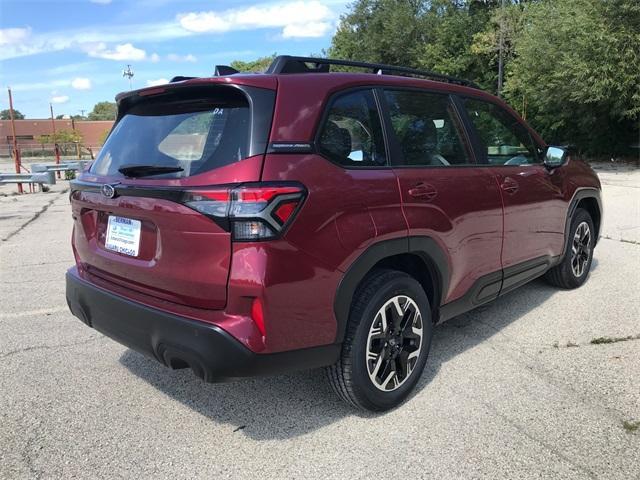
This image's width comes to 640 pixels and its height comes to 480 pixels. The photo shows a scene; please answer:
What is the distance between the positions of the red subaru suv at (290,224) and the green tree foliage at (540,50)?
18.1 m

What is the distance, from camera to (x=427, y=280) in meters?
3.42

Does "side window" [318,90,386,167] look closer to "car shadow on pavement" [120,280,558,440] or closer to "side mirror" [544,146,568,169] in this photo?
"car shadow on pavement" [120,280,558,440]

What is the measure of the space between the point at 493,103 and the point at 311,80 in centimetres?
197

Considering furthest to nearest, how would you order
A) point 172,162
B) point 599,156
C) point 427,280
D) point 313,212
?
point 599,156 < point 427,280 < point 172,162 < point 313,212

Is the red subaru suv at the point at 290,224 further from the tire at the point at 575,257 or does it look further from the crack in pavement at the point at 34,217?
the crack in pavement at the point at 34,217

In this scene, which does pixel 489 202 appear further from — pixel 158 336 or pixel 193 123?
pixel 158 336

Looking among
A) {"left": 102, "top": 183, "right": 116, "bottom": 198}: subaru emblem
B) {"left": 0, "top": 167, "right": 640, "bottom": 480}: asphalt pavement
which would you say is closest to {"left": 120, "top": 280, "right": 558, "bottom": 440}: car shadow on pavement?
{"left": 0, "top": 167, "right": 640, "bottom": 480}: asphalt pavement

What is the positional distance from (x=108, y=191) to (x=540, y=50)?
22.4 meters

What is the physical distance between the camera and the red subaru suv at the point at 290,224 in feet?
8.06

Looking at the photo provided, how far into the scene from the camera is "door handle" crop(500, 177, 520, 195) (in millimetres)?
3887

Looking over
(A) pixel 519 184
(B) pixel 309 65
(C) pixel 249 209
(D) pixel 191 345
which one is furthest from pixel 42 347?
(A) pixel 519 184

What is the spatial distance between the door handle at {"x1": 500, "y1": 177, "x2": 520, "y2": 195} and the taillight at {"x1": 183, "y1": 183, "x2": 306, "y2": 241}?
6.71 ft

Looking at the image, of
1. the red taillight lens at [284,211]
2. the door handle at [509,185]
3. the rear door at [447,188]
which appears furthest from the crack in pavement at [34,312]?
the door handle at [509,185]

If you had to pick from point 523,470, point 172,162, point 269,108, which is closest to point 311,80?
point 269,108
